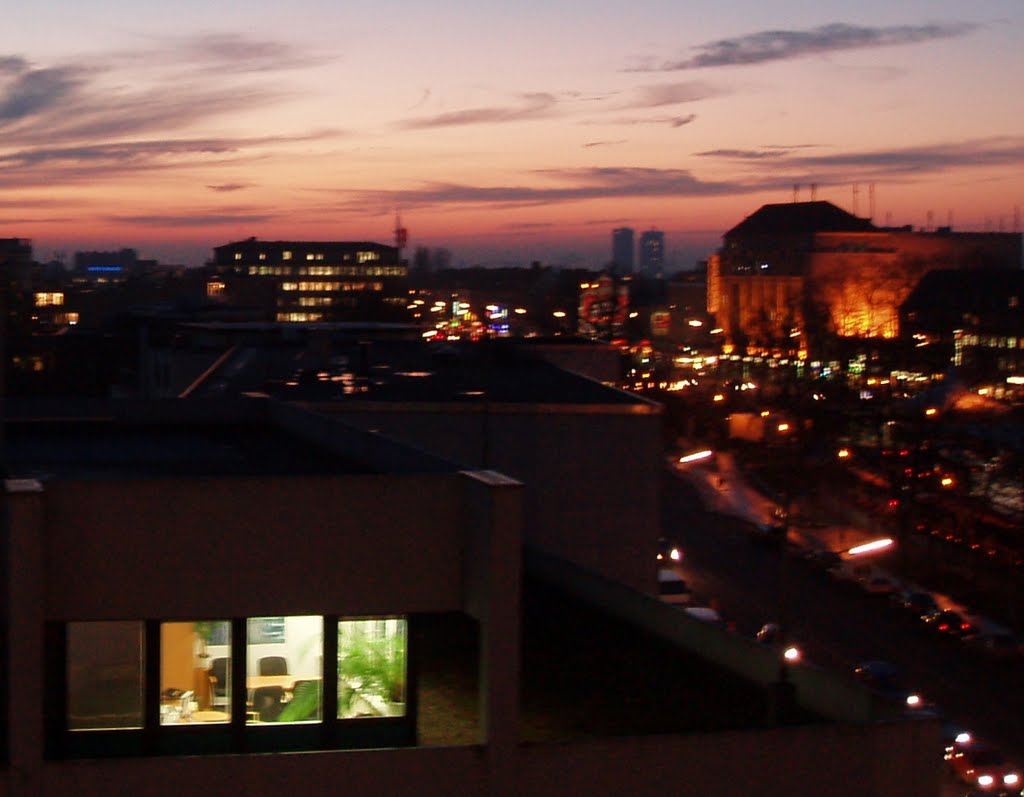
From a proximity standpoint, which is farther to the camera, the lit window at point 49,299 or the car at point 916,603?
the lit window at point 49,299

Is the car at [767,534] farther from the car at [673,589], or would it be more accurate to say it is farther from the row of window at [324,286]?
the row of window at [324,286]

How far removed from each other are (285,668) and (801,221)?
277ft

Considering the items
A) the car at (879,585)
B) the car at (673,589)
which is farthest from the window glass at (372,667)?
the car at (879,585)

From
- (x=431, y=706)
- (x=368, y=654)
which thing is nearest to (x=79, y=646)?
(x=368, y=654)

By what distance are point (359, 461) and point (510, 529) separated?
9.86 ft

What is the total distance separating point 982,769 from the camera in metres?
12.9

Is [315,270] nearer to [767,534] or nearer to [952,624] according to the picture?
[767,534]

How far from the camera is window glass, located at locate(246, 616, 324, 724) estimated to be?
5023 mm

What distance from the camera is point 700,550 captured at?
24.9 metres

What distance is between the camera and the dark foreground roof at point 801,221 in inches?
3369

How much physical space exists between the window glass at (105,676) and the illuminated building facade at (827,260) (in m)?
62.2

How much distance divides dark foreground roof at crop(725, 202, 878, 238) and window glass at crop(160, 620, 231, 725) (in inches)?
3216

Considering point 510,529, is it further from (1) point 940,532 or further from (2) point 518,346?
(1) point 940,532

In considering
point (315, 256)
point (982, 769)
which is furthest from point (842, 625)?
point (315, 256)
